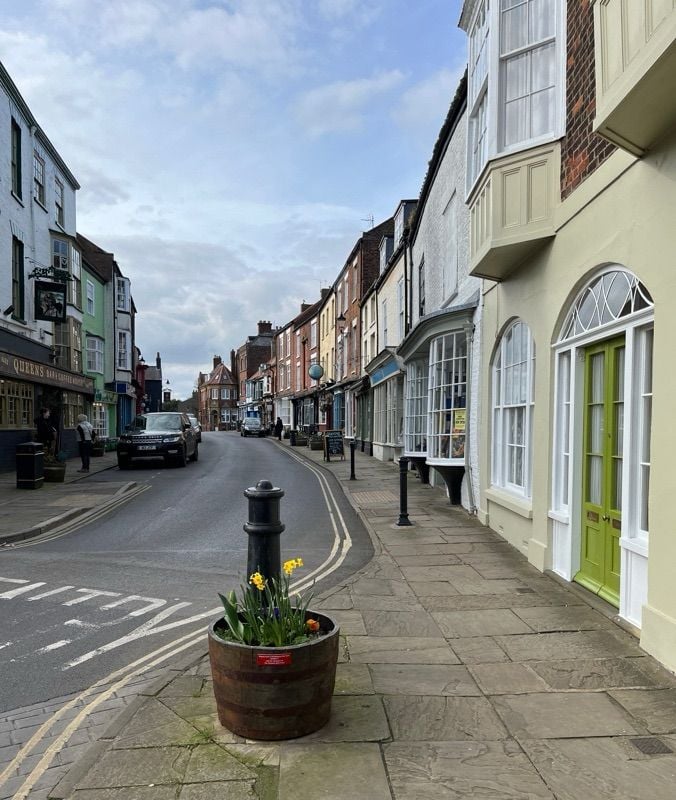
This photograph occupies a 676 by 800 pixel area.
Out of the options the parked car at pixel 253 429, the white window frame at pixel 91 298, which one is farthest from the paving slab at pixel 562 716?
the parked car at pixel 253 429

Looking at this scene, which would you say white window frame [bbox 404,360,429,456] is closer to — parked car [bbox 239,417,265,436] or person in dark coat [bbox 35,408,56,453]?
person in dark coat [bbox 35,408,56,453]

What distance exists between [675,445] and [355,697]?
2.61m

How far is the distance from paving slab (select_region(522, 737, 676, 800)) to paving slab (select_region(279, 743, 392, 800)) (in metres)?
0.77

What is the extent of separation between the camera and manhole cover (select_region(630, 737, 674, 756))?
313 centimetres

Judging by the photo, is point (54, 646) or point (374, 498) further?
point (374, 498)

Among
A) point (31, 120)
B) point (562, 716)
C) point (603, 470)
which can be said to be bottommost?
point (562, 716)

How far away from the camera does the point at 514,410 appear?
28.0ft

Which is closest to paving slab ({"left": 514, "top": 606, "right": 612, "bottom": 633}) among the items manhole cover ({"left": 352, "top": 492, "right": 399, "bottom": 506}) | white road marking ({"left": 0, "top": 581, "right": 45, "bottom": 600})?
white road marking ({"left": 0, "top": 581, "right": 45, "bottom": 600})

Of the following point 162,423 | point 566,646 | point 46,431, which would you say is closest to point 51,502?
point 46,431

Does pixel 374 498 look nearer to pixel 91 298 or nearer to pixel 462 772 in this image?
pixel 462 772

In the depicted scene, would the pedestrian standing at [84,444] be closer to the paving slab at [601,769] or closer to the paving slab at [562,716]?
the paving slab at [562,716]

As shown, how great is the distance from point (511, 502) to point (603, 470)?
8.21ft

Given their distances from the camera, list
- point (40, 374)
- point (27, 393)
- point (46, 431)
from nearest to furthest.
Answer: point (46, 431)
point (27, 393)
point (40, 374)

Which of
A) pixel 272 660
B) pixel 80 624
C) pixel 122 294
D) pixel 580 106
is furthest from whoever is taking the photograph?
pixel 122 294
